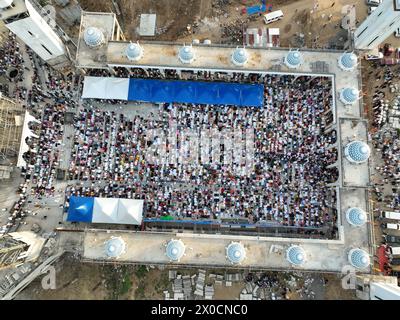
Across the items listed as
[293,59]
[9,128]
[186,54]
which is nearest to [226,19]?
[186,54]

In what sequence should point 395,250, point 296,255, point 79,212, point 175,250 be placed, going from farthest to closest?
1. point 395,250
2. point 79,212
3. point 296,255
4. point 175,250

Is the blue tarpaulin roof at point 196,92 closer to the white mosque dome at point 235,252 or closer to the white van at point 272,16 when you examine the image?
the white van at point 272,16

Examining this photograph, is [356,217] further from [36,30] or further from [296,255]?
[36,30]

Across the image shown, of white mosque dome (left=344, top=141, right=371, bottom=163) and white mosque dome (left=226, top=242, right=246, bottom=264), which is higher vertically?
white mosque dome (left=344, top=141, right=371, bottom=163)

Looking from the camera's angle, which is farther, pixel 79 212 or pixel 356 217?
pixel 79 212

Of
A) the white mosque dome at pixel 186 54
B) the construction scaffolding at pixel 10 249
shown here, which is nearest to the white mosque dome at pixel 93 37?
the white mosque dome at pixel 186 54

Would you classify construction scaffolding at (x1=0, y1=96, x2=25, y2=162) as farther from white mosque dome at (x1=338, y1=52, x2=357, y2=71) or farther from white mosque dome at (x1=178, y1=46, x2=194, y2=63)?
white mosque dome at (x1=338, y1=52, x2=357, y2=71)

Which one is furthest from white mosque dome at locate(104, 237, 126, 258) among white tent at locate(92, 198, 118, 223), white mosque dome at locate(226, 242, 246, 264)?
white mosque dome at locate(226, 242, 246, 264)
